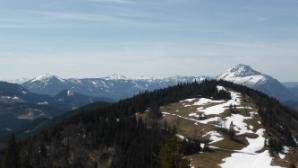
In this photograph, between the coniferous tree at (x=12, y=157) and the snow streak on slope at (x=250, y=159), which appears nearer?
the coniferous tree at (x=12, y=157)

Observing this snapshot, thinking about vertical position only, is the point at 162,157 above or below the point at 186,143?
above

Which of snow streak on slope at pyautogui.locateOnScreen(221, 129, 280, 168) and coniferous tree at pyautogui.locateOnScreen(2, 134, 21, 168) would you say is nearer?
coniferous tree at pyautogui.locateOnScreen(2, 134, 21, 168)

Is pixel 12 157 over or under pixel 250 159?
over

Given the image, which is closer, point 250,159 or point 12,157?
point 12,157

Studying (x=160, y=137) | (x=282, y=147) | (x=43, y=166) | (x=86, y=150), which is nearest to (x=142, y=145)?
(x=160, y=137)

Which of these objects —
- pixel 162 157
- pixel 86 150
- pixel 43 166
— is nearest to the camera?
pixel 162 157

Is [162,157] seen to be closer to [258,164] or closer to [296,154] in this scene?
[258,164]

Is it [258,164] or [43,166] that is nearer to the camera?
[258,164]

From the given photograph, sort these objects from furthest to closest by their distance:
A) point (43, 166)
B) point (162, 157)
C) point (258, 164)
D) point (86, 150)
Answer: point (86, 150) → point (43, 166) → point (258, 164) → point (162, 157)

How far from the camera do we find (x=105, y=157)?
610 ft

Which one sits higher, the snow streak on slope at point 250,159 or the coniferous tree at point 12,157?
the coniferous tree at point 12,157

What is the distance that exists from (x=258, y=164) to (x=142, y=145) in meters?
45.5

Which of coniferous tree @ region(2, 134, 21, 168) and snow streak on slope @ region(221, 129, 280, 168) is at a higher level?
coniferous tree @ region(2, 134, 21, 168)

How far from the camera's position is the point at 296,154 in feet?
620
